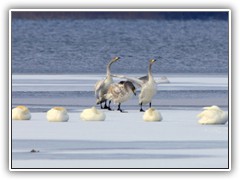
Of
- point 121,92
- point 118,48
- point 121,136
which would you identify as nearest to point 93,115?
point 121,136

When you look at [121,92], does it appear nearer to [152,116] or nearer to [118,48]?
[152,116]

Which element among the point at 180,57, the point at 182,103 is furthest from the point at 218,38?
the point at 182,103

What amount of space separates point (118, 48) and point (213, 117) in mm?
22501

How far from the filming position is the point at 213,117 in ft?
48.3

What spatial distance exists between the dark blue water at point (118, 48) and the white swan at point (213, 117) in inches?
285

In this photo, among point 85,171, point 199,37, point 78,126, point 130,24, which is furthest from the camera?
point 130,24

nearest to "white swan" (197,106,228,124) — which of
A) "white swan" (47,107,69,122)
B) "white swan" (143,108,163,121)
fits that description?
"white swan" (143,108,163,121)

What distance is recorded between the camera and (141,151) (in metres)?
12.6

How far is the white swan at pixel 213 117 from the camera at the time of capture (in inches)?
575

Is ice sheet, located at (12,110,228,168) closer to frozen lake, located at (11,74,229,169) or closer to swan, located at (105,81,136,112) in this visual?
frozen lake, located at (11,74,229,169)

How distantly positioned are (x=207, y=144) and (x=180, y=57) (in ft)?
57.9

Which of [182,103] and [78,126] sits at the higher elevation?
[182,103]

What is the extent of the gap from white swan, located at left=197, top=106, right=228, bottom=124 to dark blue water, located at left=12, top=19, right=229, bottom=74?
7239mm
